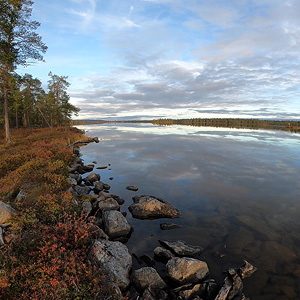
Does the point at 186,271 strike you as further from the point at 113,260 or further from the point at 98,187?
the point at 98,187

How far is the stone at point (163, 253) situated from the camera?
8.03 metres

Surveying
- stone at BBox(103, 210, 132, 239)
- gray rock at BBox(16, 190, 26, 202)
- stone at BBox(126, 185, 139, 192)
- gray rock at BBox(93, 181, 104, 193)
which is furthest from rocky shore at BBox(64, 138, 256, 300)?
gray rock at BBox(93, 181, 104, 193)

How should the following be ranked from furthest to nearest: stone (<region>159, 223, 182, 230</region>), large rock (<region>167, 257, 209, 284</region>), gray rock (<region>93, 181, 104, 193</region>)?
gray rock (<region>93, 181, 104, 193</region>) → stone (<region>159, 223, 182, 230</region>) → large rock (<region>167, 257, 209, 284</region>)

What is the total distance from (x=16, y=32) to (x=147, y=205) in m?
27.7

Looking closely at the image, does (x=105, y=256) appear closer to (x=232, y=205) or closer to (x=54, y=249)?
(x=54, y=249)

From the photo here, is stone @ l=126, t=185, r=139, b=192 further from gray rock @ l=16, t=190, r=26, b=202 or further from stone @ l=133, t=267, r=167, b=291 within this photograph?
stone @ l=133, t=267, r=167, b=291

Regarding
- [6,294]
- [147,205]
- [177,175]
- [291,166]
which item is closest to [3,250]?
[6,294]

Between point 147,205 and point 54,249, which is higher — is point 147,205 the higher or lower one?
the lower one

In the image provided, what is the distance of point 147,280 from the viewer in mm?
6543

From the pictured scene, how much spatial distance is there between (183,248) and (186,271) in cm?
148

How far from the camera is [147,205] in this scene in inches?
474

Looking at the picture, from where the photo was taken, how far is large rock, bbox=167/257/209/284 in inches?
267

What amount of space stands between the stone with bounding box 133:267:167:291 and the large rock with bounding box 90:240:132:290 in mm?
351

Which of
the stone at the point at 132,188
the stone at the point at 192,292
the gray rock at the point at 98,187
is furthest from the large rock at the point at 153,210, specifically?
the stone at the point at 192,292
